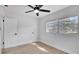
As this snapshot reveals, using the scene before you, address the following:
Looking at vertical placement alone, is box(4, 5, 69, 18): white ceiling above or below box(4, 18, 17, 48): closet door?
above

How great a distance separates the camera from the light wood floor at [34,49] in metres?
1.33

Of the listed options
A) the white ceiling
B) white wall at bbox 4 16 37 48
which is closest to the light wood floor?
white wall at bbox 4 16 37 48

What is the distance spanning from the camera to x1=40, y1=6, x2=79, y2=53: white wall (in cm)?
135

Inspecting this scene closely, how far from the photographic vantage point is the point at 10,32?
1.37m

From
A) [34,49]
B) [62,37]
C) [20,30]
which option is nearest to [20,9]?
[20,30]

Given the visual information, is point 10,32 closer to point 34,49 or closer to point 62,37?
point 34,49

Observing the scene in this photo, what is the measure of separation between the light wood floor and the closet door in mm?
98

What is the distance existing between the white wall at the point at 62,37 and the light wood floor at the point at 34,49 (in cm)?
9

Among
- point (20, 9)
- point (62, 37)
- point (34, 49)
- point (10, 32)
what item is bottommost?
point (34, 49)

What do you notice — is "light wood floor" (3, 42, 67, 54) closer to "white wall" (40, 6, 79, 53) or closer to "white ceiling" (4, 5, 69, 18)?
"white wall" (40, 6, 79, 53)

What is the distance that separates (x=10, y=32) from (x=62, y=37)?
923mm

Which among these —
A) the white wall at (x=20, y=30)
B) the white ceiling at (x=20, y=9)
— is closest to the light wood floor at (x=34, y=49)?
the white wall at (x=20, y=30)
